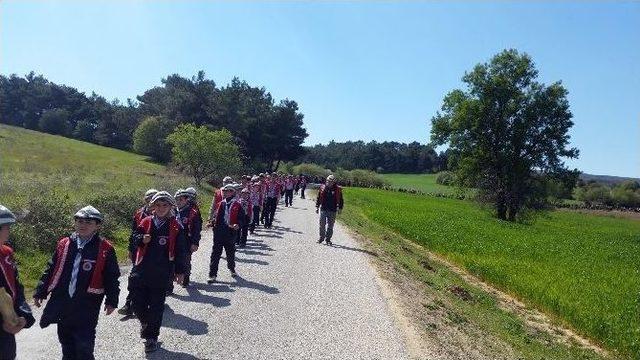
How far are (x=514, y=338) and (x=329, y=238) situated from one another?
816 cm

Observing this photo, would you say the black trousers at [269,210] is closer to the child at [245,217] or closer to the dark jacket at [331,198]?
the dark jacket at [331,198]

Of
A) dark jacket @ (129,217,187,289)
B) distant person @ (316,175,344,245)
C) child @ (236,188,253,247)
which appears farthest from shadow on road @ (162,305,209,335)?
distant person @ (316,175,344,245)

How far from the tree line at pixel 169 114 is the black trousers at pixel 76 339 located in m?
55.6

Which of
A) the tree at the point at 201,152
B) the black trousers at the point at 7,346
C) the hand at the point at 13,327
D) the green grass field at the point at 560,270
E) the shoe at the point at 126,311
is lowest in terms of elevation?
the green grass field at the point at 560,270

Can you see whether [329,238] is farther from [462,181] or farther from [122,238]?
[462,181]

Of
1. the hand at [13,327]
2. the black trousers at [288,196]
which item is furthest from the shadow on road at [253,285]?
the black trousers at [288,196]

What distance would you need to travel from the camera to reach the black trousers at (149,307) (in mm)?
7379

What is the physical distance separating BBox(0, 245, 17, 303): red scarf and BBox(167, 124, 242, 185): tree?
3797 centimetres

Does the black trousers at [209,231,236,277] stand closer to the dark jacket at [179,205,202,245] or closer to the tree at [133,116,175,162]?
the dark jacket at [179,205,202,245]

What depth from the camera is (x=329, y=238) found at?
19.1 metres

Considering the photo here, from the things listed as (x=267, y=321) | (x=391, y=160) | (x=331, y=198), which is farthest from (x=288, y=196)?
(x=391, y=160)

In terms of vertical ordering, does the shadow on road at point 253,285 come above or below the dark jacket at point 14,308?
below

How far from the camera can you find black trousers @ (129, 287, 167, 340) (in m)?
7.38

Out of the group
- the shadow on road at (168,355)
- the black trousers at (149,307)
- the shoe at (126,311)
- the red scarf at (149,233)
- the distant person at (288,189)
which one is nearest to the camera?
the shadow on road at (168,355)
